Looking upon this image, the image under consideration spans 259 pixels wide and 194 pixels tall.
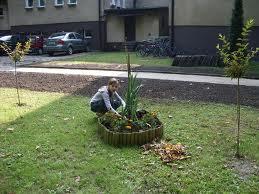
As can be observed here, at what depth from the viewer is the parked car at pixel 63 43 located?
28.8 meters

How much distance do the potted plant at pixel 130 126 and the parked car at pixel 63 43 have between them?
2109 cm

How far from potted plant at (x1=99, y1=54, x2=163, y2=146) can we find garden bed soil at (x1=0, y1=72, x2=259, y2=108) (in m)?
3.75

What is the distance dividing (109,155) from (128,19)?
27017 millimetres

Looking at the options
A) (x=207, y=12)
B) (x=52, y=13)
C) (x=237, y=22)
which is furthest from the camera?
(x=52, y=13)

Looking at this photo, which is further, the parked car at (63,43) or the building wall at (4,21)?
the building wall at (4,21)

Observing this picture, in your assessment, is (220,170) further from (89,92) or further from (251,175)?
(89,92)

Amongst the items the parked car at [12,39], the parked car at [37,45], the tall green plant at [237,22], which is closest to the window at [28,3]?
the parked car at [12,39]

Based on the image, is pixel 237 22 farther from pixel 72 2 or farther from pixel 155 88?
pixel 72 2

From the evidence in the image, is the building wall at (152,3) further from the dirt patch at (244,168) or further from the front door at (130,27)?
the dirt patch at (244,168)

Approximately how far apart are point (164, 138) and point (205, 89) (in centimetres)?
562

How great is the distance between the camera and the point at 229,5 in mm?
23578

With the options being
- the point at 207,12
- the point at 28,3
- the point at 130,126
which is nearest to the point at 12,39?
the point at 28,3

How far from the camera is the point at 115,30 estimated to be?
108 feet

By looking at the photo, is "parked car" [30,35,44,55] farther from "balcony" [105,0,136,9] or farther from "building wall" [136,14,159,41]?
"building wall" [136,14,159,41]
